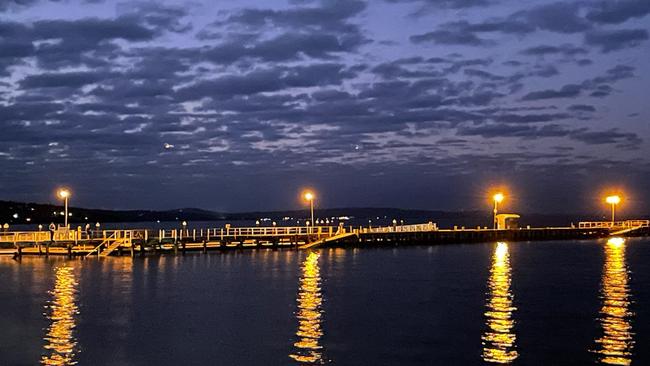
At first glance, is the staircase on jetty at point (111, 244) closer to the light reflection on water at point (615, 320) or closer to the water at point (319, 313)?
the water at point (319, 313)

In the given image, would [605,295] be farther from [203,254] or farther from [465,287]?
[203,254]

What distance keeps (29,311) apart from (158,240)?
3568 centimetres

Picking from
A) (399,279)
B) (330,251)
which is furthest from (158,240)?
(399,279)

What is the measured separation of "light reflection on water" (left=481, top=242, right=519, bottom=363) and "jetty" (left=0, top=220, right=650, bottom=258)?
27.2m

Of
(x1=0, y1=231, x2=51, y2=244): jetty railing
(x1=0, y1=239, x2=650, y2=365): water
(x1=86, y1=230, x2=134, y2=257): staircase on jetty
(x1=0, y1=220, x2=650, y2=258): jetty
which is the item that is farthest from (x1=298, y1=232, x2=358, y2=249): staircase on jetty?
(x1=0, y1=231, x2=51, y2=244): jetty railing

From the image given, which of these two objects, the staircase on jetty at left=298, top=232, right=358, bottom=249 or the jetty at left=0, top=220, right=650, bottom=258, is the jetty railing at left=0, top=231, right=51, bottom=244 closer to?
the jetty at left=0, top=220, right=650, bottom=258

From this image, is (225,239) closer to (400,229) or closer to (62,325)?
(400,229)

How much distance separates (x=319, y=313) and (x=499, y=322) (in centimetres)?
805

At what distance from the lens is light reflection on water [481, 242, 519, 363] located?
1123 inches

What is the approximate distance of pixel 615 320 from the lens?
36125 millimetres

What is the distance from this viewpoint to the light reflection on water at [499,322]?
28.5 m

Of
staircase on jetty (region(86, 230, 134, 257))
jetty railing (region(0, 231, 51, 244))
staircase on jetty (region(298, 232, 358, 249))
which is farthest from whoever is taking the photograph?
staircase on jetty (region(298, 232, 358, 249))

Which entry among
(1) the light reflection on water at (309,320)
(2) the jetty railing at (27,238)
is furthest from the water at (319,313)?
(2) the jetty railing at (27,238)

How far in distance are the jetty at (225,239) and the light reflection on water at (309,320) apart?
21270 millimetres
